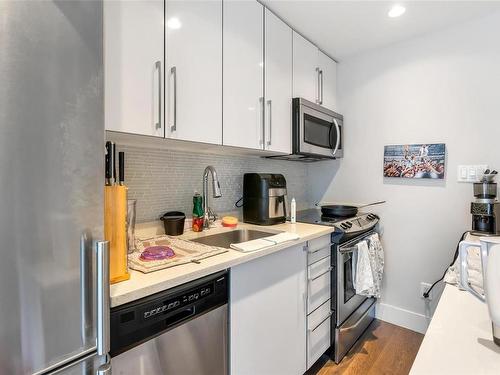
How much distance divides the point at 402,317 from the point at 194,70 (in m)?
2.43

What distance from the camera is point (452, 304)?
0.87m

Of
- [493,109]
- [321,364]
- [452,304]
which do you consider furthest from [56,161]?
[493,109]

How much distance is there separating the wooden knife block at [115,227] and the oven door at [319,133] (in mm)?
1393

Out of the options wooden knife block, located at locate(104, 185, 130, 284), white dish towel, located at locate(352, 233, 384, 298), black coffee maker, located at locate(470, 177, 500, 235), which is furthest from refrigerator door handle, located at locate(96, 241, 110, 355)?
black coffee maker, located at locate(470, 177, 500, 235)

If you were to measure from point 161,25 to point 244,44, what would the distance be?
54 cm

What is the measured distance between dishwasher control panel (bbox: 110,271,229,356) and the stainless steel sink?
1.68 ft

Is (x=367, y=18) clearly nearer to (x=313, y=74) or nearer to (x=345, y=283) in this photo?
(x=313, y=74)

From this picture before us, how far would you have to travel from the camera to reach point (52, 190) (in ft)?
1.95

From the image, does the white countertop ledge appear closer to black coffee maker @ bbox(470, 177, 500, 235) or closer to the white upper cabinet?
black coffee maker @ bbox(470, 177, 500, 235)

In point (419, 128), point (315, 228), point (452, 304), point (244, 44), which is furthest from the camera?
point (419, 128)

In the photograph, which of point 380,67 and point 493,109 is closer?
point 493,109

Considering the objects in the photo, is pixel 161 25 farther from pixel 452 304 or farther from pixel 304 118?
pixel 452 304

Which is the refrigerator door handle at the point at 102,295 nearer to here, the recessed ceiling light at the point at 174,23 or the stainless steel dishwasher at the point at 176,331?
the stainless steel dishwasher at the point at 176,331

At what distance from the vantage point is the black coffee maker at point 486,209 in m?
1.65
